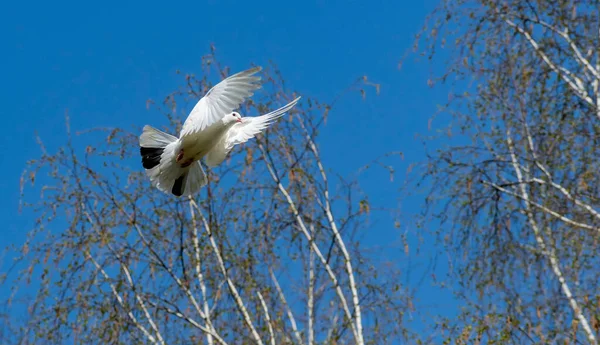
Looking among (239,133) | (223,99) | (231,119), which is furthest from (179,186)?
(223,99)

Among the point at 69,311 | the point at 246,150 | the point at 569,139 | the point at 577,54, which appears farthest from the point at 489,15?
the point at 69,311

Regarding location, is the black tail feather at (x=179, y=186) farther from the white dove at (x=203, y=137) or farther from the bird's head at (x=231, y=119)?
the bird's head at (x=231, y=119)

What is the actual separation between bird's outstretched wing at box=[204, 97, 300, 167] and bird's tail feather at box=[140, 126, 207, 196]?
6.3 inches

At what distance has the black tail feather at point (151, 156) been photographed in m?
7.06

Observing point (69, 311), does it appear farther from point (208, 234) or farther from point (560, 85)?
point (560, 85)

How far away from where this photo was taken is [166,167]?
275 inches

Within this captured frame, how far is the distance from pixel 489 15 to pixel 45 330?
3879mm

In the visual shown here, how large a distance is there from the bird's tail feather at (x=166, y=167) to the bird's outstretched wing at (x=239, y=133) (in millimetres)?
161

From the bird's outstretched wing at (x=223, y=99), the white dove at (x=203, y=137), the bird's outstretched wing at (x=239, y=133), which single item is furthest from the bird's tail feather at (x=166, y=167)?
the bird's outstretched wing at (x=223, y=99)

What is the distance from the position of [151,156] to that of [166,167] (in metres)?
0.16

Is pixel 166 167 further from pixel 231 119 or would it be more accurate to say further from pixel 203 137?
pixel 231 119

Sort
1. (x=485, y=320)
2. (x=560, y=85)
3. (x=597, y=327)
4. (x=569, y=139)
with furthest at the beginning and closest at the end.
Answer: (x=560, y=85), (x=569, y=139), (x=485, y=320), (x=597, y=327)

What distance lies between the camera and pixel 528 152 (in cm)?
823

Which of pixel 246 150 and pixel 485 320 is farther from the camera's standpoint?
pixel 246 150
